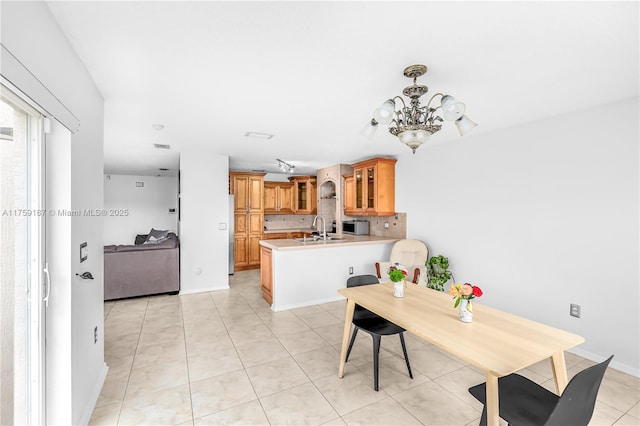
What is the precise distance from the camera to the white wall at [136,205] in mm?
7438

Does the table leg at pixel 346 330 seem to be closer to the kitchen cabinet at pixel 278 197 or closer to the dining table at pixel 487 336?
the dining table at pixel 487 336

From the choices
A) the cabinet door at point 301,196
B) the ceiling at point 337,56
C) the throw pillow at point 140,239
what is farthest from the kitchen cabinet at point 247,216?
the ceiling at point 337,56

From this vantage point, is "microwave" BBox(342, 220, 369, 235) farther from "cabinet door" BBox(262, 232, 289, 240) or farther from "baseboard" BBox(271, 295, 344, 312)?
"cabinet door" BBox(262, 232, 289, 240)

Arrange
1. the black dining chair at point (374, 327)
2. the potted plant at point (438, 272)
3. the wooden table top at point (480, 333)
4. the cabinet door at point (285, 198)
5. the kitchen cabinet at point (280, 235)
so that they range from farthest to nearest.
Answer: the cabinet door at point (285, 198), the kitchen cabinet at point (280, 235), the potted plant at point (438, 272), the black dining chair at point (374, 327), the wooden table top at point (480, 333)

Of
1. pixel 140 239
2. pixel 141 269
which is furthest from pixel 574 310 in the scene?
pixel 140 239

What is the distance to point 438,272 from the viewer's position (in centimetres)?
404

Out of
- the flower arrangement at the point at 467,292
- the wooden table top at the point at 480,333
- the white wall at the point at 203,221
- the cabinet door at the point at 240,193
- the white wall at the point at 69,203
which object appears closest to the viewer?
the white wall at the point at 69,203

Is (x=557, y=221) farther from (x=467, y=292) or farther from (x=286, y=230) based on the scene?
(x=286, y=230)

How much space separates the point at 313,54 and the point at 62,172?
1578 mm

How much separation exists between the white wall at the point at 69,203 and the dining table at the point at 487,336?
1.84 metres

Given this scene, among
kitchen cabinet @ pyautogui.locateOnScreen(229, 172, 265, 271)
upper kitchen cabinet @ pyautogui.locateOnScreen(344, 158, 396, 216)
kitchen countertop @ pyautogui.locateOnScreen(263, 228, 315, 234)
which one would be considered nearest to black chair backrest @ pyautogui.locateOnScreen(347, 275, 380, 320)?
upper kitchen cabinet @ pyautogui.locateOnScreen(344, 158, 396, 216)

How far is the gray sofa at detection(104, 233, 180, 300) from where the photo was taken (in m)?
4.25

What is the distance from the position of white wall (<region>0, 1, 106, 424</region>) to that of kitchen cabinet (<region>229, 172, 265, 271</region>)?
4.27 m

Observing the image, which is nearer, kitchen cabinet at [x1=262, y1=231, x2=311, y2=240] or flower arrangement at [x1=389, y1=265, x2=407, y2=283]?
flower arrangement at [x1=389, y1=265, x2=407, y2=283]
